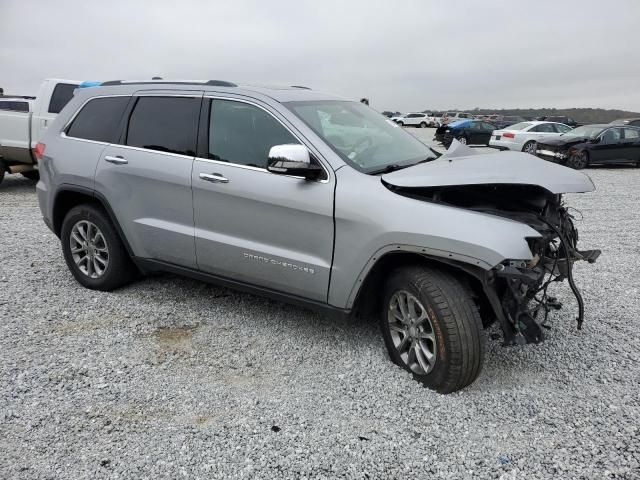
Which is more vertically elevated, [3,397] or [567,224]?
[567,224]

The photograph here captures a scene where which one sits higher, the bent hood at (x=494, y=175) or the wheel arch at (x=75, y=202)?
the bent hood at (x=494, y=175)

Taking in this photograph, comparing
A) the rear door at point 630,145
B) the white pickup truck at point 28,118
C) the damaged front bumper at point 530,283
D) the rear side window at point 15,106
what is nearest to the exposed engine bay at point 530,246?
the damaged front bumper at point 530,283

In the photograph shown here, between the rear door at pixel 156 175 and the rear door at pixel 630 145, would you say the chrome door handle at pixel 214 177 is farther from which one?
the rear door at pixel 630 145

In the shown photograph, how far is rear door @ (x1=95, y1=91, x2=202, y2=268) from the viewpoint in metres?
4.05

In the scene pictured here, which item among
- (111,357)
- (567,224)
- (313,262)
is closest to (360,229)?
(313,262)

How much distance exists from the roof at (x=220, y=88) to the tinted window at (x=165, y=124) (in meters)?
0.12

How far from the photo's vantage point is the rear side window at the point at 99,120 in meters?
4.53

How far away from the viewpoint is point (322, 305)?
141 inches

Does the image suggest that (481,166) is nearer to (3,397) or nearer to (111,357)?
(111,357)

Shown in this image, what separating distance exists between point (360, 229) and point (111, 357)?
1990mm

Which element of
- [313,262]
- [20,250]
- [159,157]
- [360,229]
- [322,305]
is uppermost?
[159,157]

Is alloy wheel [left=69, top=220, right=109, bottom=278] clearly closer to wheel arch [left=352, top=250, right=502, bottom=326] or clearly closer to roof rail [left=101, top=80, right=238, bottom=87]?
roof rail [left=101, top=80, right=238, bottom=87]

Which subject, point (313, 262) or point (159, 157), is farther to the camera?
point (159, 157)

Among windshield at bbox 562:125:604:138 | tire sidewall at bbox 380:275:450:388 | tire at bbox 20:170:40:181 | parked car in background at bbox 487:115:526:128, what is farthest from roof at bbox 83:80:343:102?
parked car in background at bbox 487:115:526:128
